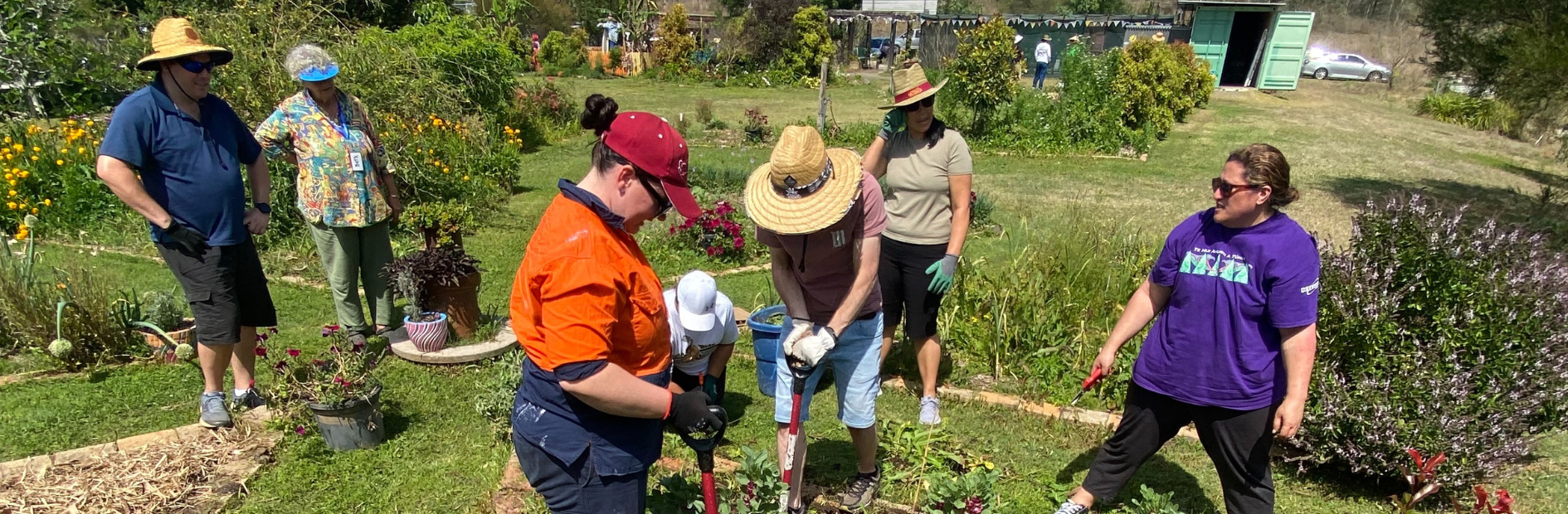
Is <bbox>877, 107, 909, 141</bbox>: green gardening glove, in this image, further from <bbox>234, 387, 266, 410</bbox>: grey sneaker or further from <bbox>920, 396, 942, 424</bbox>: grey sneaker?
<bbox>234, 387, 266, 410</bbox>: grey sneaker

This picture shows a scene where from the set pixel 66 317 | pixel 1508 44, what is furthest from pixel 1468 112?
pixel 66 317

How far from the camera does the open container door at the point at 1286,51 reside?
20203mm

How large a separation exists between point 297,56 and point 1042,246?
14.8ft

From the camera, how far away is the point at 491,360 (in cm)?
461

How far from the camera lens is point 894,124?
402cm

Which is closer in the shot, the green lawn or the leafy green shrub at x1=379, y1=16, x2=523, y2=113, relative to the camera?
the green lawn

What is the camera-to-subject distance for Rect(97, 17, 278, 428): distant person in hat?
3162 millimetres

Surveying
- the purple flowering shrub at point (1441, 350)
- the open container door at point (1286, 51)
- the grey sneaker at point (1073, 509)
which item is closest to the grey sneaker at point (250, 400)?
the grey sneaker at point (1073, 509)

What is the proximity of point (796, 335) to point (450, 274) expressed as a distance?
2.54 metres

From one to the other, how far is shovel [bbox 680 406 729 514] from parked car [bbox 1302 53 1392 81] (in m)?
29.6

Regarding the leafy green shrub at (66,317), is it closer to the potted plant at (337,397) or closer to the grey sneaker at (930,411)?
the potted plant at (337,397)

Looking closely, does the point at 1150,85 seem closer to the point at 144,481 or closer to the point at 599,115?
the point at 599,115

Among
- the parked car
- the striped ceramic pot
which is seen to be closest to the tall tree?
the striped ceramic pot

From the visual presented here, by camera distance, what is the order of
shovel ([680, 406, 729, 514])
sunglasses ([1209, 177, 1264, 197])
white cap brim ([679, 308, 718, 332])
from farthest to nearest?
white cap brim ([679, 308, 718, 332]), sunglasses ([1209, 177, 1264, 197]), shovel ([680, 406, 729, 514])
